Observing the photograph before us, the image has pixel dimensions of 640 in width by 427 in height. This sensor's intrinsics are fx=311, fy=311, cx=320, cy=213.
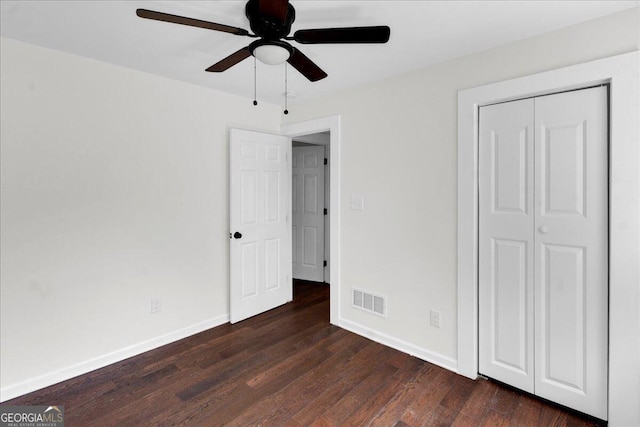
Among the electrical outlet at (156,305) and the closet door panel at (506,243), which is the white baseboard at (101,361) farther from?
the closet door panel at (506,243)

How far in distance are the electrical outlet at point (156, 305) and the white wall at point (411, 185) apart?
5.57 ft

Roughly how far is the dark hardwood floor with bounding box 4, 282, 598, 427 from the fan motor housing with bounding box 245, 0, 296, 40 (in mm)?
2143

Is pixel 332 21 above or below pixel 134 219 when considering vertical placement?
above

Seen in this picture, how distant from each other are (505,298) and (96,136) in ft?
10.6

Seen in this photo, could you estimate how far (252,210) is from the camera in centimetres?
332

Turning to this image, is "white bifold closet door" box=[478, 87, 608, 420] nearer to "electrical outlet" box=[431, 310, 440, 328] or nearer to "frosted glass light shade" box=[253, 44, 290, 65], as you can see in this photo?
"electrical outlet" box=[431, 310, 440, 328]

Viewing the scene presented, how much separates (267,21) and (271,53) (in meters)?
0.15

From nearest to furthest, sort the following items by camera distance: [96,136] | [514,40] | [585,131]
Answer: [585,131], [514,40], [96,136]

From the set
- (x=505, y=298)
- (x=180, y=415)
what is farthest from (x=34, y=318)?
(x=505, y=298)

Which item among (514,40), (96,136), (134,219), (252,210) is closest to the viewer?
(514,40)

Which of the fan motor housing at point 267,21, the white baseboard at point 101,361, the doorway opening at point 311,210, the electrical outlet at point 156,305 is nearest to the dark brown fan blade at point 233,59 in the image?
the fan motor housing at point 267,21

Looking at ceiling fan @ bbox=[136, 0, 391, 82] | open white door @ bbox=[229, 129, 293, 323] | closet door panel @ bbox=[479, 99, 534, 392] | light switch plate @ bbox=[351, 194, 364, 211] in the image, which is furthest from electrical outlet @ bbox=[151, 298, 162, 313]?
closet door panel @ bbox=[479, 99, 534, 392]

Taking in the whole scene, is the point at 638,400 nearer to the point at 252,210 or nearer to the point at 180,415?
the point at 180,415

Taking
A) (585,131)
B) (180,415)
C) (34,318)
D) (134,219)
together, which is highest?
(585,131)
